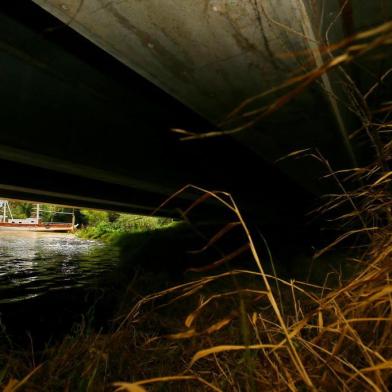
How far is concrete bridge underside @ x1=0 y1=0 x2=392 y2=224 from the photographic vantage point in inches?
87.7

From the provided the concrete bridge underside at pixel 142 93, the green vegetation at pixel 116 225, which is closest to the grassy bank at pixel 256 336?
the concrete bridge underside at pixel 142 93

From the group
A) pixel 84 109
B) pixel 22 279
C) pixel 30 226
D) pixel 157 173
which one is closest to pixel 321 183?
pixel 157 173

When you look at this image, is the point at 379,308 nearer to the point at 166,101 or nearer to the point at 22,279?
the point at 166,101

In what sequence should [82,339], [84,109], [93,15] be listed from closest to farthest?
1. [93,15]
2. [82,339]
3. [84,109]

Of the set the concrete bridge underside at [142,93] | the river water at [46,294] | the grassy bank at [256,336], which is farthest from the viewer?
the river water at [46,294]

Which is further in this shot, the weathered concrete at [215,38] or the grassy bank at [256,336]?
the weathered concrete at [215,38]

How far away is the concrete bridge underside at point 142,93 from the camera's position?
87.7 inches

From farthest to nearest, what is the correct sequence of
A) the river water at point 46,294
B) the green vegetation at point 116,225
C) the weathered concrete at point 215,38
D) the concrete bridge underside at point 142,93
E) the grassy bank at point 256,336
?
the green vegetation at point 116,225 < the river water at point 46,294 < the concrete bridge underside at point 142,93 < the weathered concrete at point 215,38 < the grassy bank at point 256,336

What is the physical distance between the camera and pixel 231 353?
1.98m

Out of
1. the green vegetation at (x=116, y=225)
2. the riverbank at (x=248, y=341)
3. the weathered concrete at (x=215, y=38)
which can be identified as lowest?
the riverbank at (x=248, y=341)

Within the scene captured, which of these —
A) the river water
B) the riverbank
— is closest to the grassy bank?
the riverbank

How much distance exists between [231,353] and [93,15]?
7.75ft

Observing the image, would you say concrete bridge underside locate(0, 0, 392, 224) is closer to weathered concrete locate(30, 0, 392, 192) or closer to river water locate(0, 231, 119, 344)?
weathered concrete locate(30, 0, 392, 192)

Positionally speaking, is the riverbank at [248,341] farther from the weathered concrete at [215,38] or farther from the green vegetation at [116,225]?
the green vegetation at [116,225]
